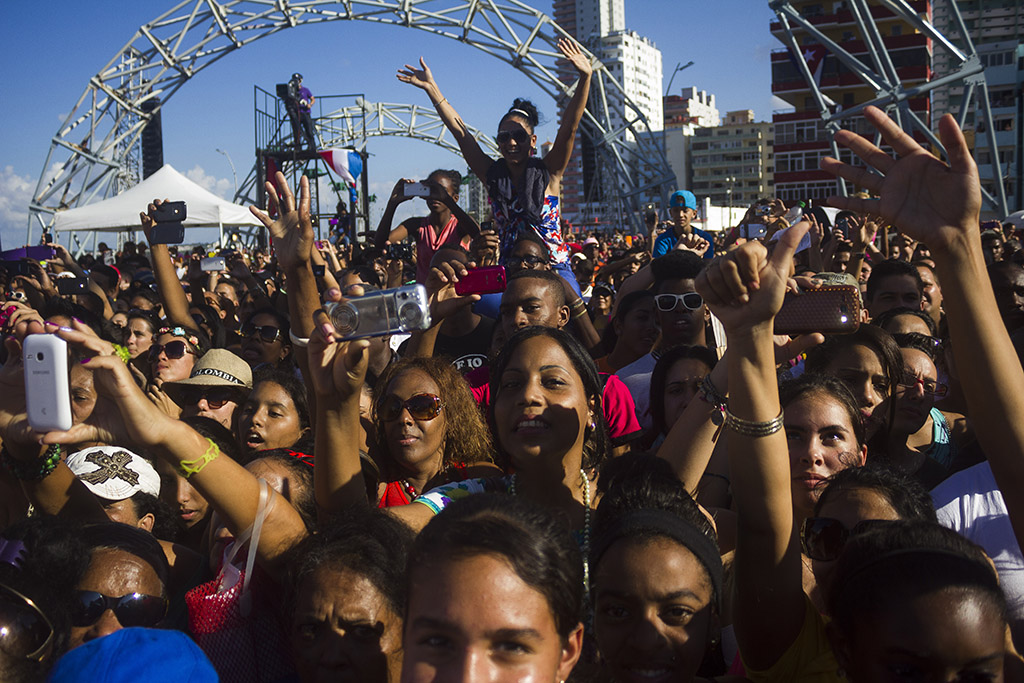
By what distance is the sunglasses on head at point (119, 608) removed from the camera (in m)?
2.37

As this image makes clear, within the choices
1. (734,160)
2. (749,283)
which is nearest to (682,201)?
(749,283)

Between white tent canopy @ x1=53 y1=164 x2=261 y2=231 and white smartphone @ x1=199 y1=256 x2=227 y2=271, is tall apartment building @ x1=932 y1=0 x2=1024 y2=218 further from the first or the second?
white smartphone @ x1=199 y1=256 x2=227 y2=271

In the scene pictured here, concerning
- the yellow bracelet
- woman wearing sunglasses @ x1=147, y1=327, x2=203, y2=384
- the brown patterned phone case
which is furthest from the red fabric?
woman wearing sunglasses @ x1=147, y1=327, x2=203, y2=384

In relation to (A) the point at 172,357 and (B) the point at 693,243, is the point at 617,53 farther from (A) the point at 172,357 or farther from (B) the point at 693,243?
(A) the point at 172,357

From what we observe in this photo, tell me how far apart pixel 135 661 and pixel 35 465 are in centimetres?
140

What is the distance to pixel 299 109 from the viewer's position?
1069 inches

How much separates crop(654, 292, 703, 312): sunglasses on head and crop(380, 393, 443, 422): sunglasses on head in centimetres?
164

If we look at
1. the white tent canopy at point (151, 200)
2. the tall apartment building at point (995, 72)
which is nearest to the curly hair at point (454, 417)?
the white tent canopy at point (151, 200)

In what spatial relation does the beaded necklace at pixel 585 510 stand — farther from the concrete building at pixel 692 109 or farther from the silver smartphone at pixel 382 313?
the concrete building at pixel 692 109

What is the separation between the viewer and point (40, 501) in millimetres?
2918

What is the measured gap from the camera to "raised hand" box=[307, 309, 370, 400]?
2.29 meters

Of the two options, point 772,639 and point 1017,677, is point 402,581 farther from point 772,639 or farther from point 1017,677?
point 1017,677

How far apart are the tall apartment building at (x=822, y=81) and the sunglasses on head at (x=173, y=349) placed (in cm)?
5308

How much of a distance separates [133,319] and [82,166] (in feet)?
62.8
